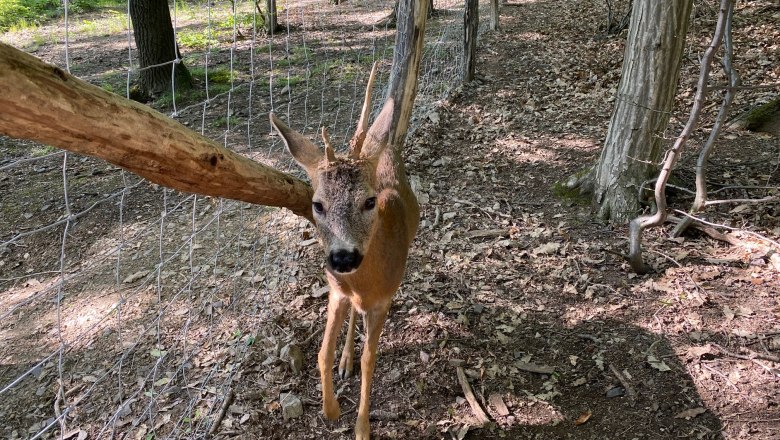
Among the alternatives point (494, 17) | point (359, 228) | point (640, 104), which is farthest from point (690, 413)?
point (494, 17)

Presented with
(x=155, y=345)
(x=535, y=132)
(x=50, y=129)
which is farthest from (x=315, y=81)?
(x=50, y=129)

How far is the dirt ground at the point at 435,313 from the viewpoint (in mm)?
3189

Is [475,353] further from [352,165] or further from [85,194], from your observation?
[85,194]

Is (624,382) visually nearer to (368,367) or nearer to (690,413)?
(690,413)

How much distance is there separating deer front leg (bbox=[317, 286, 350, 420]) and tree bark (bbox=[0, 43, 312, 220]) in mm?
1004

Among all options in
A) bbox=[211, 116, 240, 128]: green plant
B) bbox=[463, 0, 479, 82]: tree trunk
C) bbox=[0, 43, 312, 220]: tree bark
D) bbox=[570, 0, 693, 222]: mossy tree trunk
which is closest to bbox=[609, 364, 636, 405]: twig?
bbox=[570, 0, 693, 222]: mossy tree trunk

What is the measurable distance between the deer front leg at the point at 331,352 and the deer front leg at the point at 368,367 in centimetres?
17

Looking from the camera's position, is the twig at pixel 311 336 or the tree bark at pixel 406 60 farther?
the tree bark at pixel 406 60

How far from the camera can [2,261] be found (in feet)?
15.5

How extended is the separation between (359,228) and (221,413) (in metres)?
1.52

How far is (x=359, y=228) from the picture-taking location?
8.47ft

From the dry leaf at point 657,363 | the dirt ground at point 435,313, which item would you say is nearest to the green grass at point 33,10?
the dirt ground at point 435,313

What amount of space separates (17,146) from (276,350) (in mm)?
5543

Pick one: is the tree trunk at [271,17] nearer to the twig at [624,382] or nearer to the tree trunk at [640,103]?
the tree trunk at [640,103]
